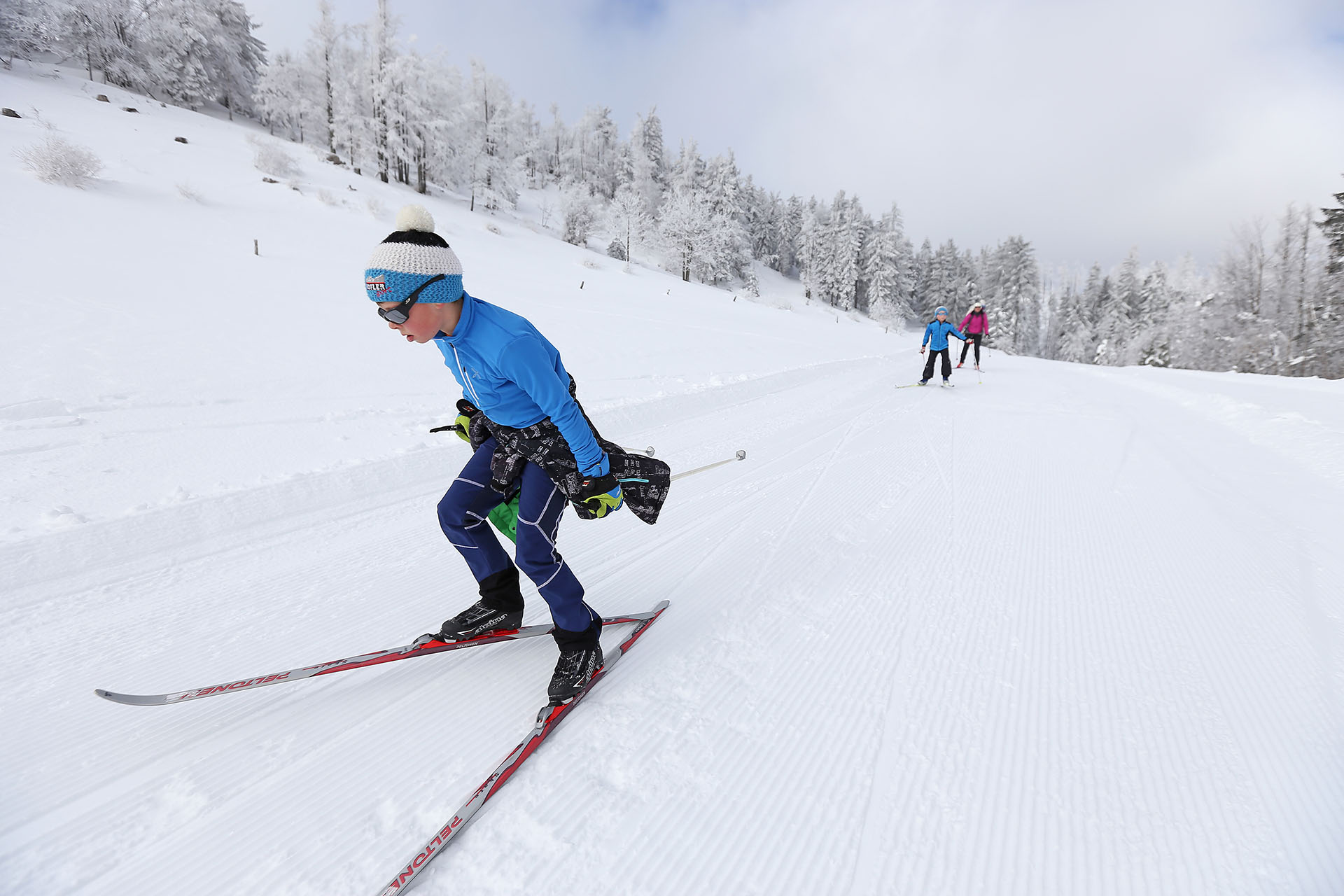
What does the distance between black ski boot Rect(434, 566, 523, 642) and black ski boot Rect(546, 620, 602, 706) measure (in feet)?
1.44

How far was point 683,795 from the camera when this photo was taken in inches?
74.6

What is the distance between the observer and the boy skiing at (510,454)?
1.95 metres

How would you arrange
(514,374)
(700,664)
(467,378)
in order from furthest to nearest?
1. (700,664)
2. (467,378)
3. (514,374)

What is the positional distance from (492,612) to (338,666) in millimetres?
662

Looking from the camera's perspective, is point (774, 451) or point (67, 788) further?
point (774, 451)

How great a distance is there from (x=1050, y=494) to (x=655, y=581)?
376 centimetres

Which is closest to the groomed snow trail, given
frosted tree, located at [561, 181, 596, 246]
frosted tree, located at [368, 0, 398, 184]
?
frosted tree, located at [368, 0, 398, 184]

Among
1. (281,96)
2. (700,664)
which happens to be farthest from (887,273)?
(700,664)

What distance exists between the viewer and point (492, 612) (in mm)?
2621

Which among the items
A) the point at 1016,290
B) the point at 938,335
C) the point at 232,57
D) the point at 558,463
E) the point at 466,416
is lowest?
the point at 558,463

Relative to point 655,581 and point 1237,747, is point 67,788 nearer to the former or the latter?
point 655,581

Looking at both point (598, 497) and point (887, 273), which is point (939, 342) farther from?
point (887, 273)

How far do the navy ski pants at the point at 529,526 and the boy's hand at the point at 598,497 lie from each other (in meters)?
0.11

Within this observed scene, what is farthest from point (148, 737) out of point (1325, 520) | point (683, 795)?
point (1325, 520)
